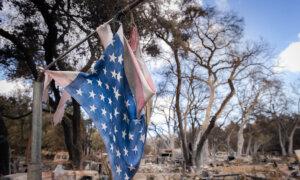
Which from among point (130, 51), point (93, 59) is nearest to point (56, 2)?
point (93, 59)

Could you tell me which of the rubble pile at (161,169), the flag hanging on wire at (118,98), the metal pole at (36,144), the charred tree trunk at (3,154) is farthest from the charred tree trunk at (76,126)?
the rubble pile at (161,169)

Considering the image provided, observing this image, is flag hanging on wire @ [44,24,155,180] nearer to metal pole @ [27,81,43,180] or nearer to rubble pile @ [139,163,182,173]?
metal pole @ [27,81,43,180]

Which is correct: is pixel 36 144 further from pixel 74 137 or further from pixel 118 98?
pixel 74 137

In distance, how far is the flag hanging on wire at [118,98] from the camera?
19.4 feet

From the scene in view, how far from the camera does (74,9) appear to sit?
50.5 ft

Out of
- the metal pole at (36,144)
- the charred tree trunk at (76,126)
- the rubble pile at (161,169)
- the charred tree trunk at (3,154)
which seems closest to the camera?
the metal pole at (36,144)

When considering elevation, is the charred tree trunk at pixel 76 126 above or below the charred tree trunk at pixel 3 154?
above

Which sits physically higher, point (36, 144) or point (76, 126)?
point (76, 126)

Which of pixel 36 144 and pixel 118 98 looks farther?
pixel 36 144

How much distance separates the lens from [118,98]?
6129 millimetres

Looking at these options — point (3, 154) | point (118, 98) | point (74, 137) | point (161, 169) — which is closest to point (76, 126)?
point (74, 137)

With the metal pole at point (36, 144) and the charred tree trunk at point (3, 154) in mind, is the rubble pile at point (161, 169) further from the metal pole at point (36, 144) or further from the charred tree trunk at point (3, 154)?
the metal pole at point (36, 144)

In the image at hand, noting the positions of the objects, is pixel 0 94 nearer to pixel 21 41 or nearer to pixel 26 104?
pixel 26 104

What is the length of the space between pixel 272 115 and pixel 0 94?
146 ft
